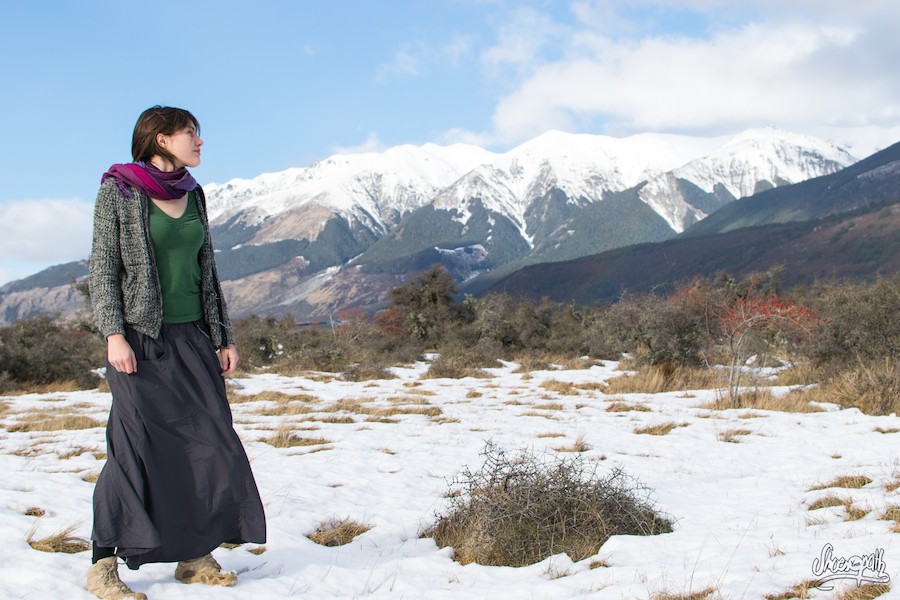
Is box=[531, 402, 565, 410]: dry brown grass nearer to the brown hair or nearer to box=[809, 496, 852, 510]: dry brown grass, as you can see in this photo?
box=[809, 496, 852, 510]: dry brown grass

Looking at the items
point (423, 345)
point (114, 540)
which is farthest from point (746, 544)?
point (423, 345)

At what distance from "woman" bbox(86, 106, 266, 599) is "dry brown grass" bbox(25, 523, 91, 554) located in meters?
0.65

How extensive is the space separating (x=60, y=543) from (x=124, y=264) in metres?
1.51

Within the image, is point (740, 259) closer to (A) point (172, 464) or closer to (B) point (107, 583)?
(A) point (172, 464)

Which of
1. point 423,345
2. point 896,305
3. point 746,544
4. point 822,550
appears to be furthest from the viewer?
point 423,345

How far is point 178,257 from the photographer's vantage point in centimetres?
325

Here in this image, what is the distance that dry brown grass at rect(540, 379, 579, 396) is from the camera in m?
12.7

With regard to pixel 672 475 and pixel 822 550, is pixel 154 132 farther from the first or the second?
pixel 672 475

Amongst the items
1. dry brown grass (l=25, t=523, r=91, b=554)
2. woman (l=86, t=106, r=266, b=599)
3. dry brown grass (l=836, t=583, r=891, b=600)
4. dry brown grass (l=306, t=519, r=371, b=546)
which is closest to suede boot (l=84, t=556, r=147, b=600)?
woman (l=86, t=106, r=266, b=599)

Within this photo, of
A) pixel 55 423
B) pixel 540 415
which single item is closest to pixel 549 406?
pixel 540 415

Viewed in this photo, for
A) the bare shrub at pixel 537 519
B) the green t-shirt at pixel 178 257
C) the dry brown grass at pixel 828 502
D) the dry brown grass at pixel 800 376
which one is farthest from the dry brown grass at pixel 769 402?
the green t-shirt at pixel 178 257

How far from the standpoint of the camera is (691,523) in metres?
4.22

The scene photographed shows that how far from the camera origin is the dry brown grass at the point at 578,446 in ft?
22.2

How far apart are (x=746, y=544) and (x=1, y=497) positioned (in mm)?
4257
